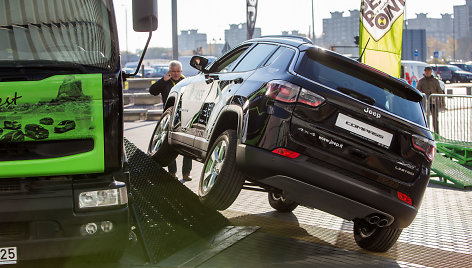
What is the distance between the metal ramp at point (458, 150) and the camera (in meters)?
12.1

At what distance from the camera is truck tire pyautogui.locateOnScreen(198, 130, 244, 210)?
5.77m

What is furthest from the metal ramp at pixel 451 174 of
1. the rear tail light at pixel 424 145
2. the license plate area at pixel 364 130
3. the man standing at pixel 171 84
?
the license plate area at pixel 364 130

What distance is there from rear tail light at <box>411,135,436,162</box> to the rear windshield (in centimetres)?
18

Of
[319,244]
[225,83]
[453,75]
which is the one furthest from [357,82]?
[453,75]

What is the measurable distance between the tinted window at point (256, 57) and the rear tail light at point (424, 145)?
156cm

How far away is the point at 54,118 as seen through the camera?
4.37 m

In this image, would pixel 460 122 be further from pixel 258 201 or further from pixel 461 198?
pixel 258 201

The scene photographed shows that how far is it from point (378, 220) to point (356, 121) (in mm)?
904

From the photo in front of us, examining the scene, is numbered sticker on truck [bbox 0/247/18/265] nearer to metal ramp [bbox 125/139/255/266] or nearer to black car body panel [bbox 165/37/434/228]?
metal ramp [bbox 125/139/255/266]

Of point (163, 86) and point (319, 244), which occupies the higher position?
point (163, 86)

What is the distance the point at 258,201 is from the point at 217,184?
8.66ft

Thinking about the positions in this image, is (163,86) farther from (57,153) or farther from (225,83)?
(57,153)

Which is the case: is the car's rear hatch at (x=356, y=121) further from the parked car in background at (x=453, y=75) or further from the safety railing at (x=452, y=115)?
the parked car in background at (x=453, y=75)

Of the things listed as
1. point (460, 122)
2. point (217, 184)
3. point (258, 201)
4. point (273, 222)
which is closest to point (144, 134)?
point (460, 122)
